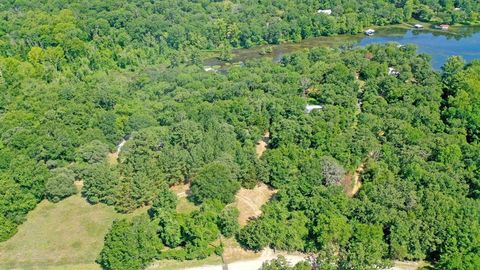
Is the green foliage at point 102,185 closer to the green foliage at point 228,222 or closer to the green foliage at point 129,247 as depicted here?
the green foliage at point 129,247

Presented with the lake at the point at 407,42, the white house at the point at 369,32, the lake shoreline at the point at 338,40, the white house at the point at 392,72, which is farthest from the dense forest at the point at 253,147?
the white house at the point at 369,32

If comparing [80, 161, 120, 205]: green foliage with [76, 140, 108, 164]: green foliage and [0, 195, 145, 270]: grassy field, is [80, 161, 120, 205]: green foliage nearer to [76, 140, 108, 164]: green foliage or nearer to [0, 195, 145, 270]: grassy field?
[0, 195, 145, 270]: grassy field

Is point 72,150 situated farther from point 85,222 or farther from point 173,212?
point 173,212

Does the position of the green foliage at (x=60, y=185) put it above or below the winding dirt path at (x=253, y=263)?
above

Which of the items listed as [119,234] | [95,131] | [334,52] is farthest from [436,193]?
[334,52]

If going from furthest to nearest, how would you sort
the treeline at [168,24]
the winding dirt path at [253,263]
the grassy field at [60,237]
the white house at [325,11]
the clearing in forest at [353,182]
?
the white house at [325,11] → the treeline at [168,24] → the clearing in forest at [353,182] → the grassy field at [60,237] → the winding dirt path at [253,263]

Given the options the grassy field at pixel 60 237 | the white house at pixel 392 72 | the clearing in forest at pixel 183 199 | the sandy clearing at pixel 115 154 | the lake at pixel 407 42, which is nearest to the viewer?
the grassy field at pixel 60 237

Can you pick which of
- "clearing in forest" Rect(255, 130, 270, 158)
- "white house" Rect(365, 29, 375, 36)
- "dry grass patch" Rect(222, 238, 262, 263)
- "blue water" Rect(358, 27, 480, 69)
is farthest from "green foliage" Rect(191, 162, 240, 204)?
"white house" Rect(365, 29, 375, 36)
